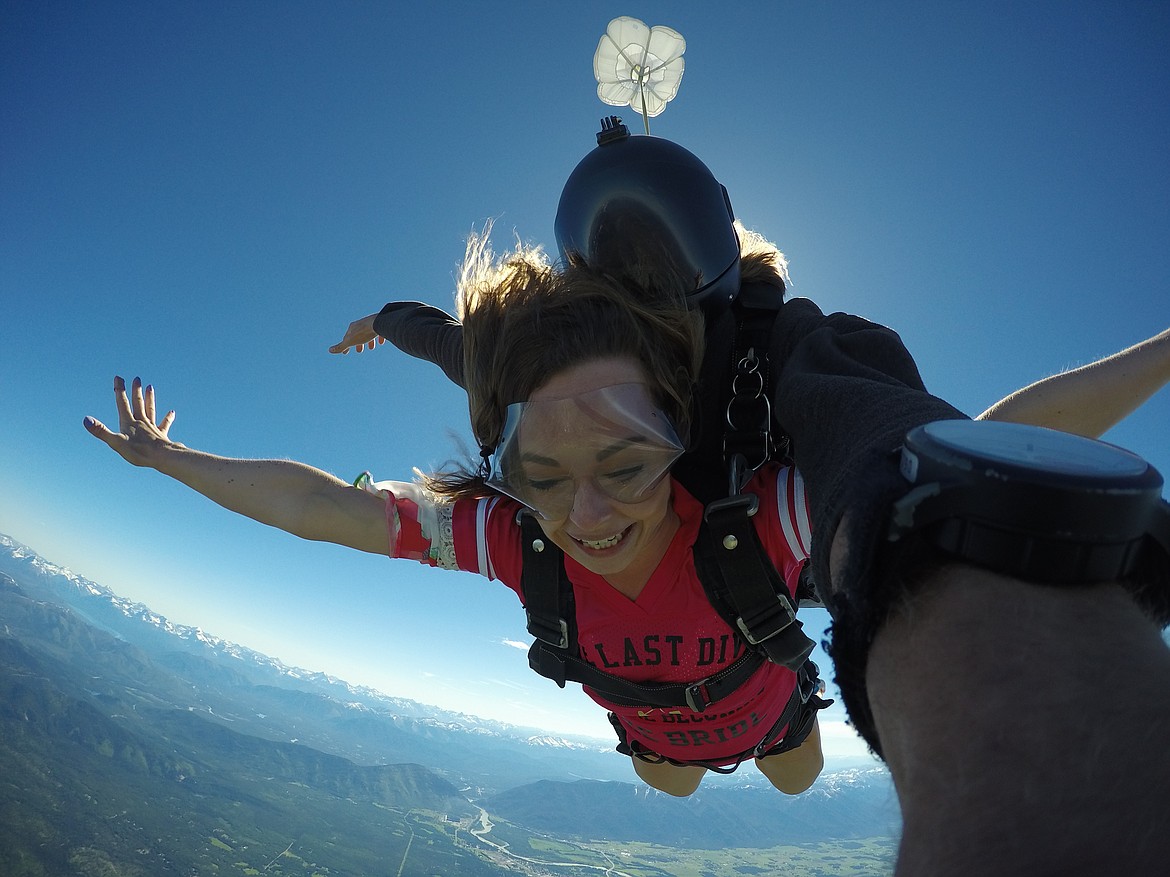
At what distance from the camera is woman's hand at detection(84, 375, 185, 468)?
2865mm

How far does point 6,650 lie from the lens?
116m

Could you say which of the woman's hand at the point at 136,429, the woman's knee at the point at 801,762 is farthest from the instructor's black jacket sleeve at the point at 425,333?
the woman's knee at the point at 801,762

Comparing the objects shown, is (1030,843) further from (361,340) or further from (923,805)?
(361,340)

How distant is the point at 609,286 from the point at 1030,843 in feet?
6.34

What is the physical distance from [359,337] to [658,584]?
288 cm

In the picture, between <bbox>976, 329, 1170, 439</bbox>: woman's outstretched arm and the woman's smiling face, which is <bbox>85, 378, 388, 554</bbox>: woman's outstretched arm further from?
<bbox>976, 329, 1170, 439</bbox>: woman's outstretched arm

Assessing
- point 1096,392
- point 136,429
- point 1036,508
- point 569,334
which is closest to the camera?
point 1036,508

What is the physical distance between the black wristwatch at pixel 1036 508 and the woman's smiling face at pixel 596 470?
4.11ft

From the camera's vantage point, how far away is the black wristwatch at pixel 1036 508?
0.73 m

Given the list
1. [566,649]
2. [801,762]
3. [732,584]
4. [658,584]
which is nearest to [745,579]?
[732,584]

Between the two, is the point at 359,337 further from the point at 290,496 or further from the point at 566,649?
the point at 566,649

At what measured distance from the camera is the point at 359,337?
4047 millimetres

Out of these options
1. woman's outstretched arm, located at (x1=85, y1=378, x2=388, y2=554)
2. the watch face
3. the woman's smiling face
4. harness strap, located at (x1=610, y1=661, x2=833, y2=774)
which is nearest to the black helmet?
the woman's smiling face

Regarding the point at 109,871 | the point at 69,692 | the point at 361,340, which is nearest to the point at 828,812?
the point at 109,871
